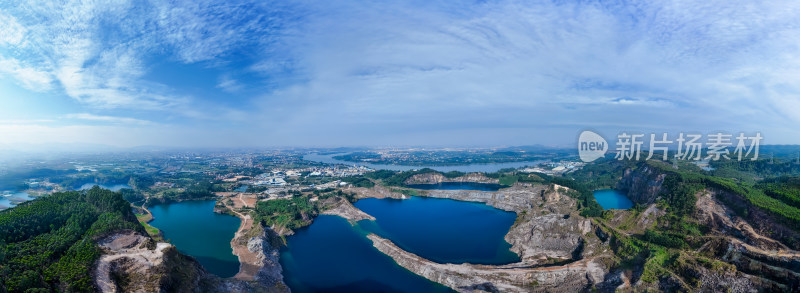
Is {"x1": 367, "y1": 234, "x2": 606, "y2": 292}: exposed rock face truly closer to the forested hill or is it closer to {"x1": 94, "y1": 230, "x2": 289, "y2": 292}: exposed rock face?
{"x1": 94, "y1": 230, "x2": 289, "y2": 292}: exposed rock face

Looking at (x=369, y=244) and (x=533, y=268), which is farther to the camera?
(x=369, y=244)

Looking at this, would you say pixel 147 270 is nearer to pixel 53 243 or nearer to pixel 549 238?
pixel 53 243

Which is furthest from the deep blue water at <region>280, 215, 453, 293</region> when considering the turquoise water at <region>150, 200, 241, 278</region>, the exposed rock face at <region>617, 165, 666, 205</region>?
the exposed rock face at <region>617, 165, 666, 205</region>

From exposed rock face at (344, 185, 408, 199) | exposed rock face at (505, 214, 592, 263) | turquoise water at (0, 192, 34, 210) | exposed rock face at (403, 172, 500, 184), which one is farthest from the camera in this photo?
exposed rock face at (403, 172, 500, 184)

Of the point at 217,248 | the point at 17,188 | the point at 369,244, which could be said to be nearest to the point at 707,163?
the point at 369,244

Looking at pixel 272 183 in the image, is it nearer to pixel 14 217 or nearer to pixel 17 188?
pixel 17 188

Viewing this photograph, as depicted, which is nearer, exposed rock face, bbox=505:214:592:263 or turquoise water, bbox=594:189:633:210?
exposed rock face, bbox=505:214:592:263

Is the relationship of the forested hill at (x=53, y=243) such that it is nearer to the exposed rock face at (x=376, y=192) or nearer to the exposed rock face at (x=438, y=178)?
the exposed rock face at (x=376, y=192)
